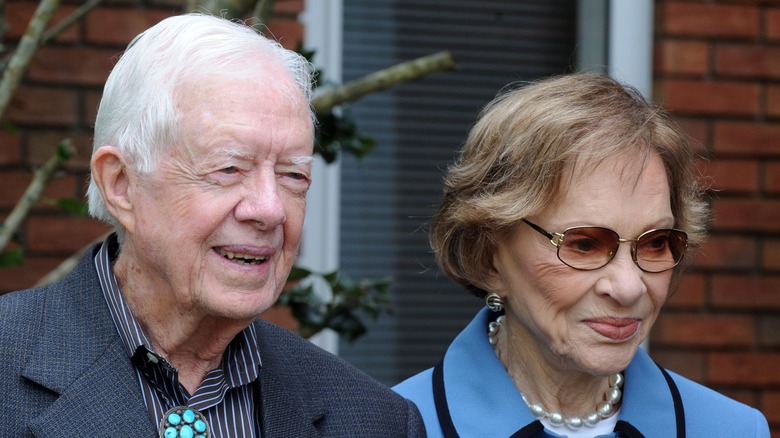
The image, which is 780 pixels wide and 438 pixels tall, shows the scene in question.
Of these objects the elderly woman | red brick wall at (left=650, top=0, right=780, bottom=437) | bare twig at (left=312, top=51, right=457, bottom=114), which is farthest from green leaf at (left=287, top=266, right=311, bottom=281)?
red brick wall at (left=650, top=0, right=780, bottom=437)

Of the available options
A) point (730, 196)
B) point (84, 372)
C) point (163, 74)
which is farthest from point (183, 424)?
point (730, 196)

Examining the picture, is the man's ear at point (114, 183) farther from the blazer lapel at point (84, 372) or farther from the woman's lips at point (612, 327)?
the woman's lips at point (612, 327)

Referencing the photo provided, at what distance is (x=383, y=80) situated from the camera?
139 inches

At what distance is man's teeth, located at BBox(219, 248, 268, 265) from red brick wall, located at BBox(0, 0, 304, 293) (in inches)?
76.8

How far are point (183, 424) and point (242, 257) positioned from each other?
0.33m

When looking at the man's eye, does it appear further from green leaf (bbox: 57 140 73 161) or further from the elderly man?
green leaf (bbox: 57 140 73 161)

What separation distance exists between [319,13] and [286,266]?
243cm

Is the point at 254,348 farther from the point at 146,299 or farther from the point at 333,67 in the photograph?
the point at 333,67

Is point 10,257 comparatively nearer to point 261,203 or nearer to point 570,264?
point 261,203

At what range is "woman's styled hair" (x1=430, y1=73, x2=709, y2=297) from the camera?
8.61 ft

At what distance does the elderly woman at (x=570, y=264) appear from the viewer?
8.48 ft

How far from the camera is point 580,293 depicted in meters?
2.59

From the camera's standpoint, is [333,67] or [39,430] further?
[333,67]

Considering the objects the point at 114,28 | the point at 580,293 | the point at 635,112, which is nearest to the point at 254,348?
the point at 580,293
